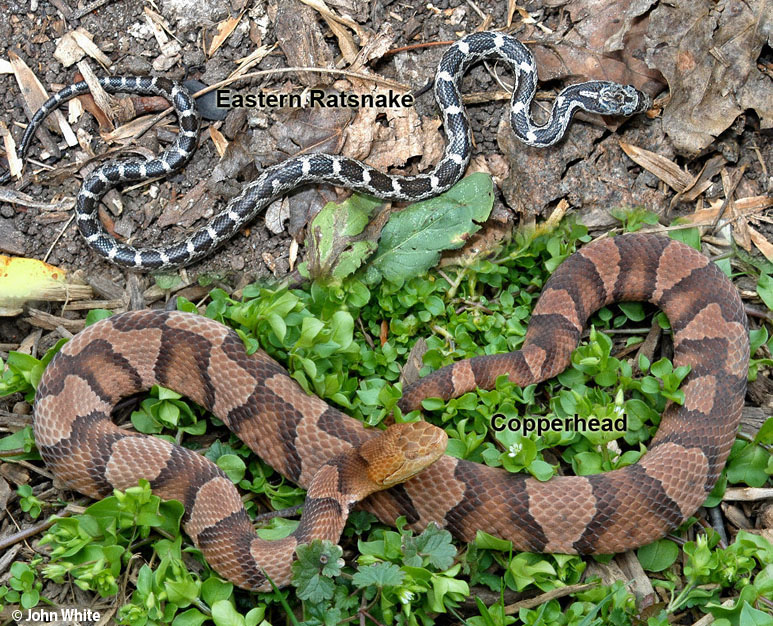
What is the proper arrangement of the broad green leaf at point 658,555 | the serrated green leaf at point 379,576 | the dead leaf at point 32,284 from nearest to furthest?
the serrated green leaf at point 379,576 → the broad green leaf at point 658,555 → the dead leaf at point 32,284

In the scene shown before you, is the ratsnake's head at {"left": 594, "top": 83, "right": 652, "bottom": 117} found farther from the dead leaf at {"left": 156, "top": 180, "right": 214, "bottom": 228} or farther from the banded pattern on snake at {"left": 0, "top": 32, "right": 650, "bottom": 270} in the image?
the dead leaf at {"left": 156, "top": 180, "right": 214, "bottom": 228}

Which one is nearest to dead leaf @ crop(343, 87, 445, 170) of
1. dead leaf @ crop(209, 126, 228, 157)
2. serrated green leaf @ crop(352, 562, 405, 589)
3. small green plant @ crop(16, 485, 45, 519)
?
dead leaf @ crop(209, 126, 228, 157)

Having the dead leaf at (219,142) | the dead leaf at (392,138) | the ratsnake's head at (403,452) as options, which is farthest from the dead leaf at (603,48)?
the ratsnake's head at (403,452)

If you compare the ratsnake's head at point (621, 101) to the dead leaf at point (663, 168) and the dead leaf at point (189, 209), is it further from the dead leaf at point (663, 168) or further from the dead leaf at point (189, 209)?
the dead leaf at point (189, 209)

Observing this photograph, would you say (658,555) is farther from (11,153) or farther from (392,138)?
(11,153)

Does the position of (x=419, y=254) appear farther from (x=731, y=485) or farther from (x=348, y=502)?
(x=731, y=485)

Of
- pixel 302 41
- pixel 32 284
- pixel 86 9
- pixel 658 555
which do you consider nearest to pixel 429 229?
pixel 302 41

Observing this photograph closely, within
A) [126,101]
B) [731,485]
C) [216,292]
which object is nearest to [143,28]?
A: [126,101]
